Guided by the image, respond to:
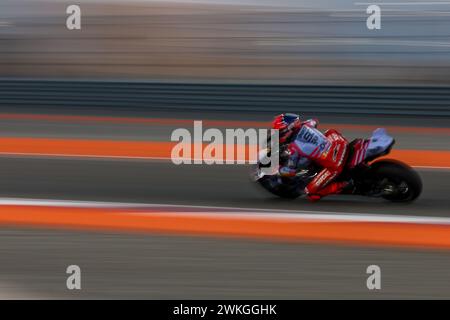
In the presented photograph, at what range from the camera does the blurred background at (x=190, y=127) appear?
5719mm

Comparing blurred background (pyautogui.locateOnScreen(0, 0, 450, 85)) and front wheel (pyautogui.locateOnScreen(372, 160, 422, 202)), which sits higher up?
blurred background (pyautogui.locateOnScreen(0, 0, 450, 85))

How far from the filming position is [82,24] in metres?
16.4

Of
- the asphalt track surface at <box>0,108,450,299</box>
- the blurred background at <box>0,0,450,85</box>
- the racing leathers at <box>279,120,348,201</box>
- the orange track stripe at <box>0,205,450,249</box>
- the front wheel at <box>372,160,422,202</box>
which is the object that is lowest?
the asphalt track surface at <box>0,108,450,299</box>

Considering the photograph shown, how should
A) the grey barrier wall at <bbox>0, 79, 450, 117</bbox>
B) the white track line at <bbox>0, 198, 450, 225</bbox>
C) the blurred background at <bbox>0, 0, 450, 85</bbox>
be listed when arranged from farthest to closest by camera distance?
the blurred background at <bbox>0, 0, 450, 85</bbox> < the grey barrier wall at <bbox>0, 79, 450, 117</bbox> < the white track line at <bbox>0, 198, 450, 225</bbox>

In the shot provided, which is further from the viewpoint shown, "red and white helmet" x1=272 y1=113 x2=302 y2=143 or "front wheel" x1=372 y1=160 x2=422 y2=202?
"red and white helmet" x1=272 y1=113 x2=302 y2=143

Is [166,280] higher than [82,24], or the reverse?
[82,24]

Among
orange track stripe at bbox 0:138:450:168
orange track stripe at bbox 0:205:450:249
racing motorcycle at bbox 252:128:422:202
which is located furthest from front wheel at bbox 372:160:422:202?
orange track stripe at bbox 0:138:450:168

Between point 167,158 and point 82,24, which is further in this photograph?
point 82,24

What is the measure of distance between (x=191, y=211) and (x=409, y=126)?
6032 millimetres

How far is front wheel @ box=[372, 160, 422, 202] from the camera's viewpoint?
725cm

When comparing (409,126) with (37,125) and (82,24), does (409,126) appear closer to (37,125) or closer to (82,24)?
(37,125)

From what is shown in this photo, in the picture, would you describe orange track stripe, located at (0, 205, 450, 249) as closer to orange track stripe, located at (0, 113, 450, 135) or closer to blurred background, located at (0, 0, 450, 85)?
orange track stripe, located at (0, 113, 450, 135)

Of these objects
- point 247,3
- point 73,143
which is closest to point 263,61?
point 247,3
